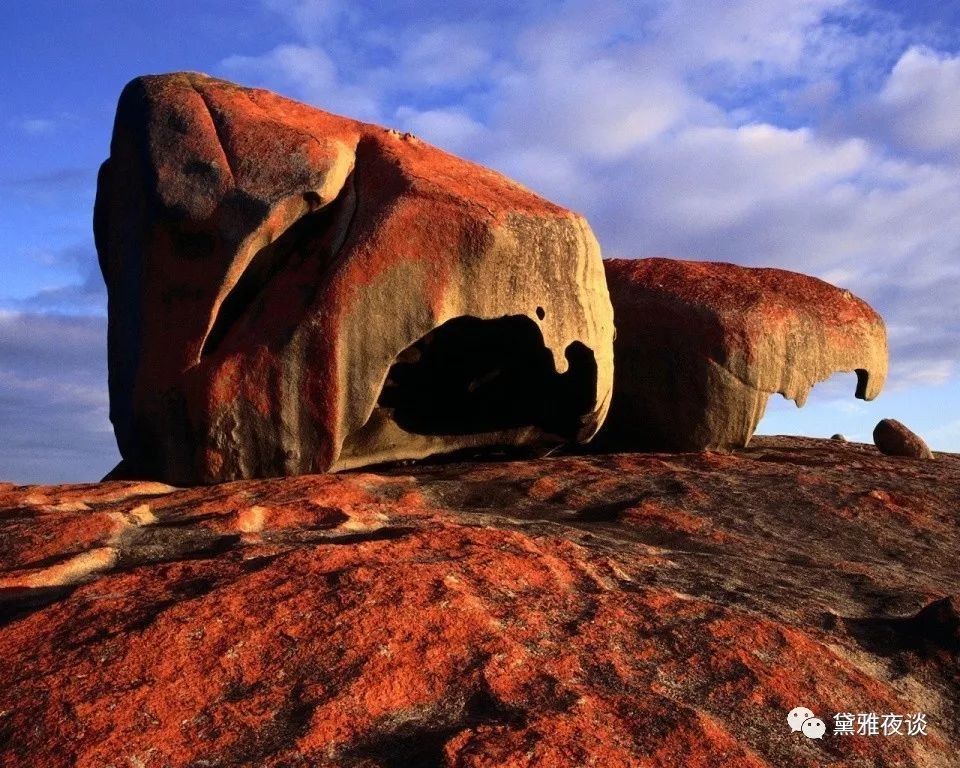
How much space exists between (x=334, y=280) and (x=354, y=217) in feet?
2.02

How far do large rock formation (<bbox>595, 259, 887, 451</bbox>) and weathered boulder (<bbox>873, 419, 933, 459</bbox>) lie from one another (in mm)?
840

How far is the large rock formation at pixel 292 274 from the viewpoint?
586cm

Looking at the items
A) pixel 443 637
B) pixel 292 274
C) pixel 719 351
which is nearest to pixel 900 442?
pixel 719 351

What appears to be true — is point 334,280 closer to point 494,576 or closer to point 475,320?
point 475,320

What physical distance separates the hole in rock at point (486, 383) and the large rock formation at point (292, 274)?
0.78 feet

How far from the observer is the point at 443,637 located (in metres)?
2.95

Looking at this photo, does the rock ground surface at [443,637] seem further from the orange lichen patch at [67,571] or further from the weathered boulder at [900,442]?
the weathered boulder at [900,442]

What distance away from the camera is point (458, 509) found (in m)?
5.29

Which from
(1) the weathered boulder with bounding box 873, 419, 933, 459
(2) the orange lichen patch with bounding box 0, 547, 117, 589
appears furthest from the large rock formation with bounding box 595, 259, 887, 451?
(2) the orange lichen patch with bounding box 0, 547, 117, 589

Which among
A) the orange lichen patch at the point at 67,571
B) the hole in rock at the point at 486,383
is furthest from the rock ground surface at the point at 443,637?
the hole in rock at the point at 486,383

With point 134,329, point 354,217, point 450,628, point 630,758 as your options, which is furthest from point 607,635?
point 134,329

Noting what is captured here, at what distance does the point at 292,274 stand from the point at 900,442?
622cm

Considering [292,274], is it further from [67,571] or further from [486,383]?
[67,571]

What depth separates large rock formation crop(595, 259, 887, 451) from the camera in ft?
26.2
